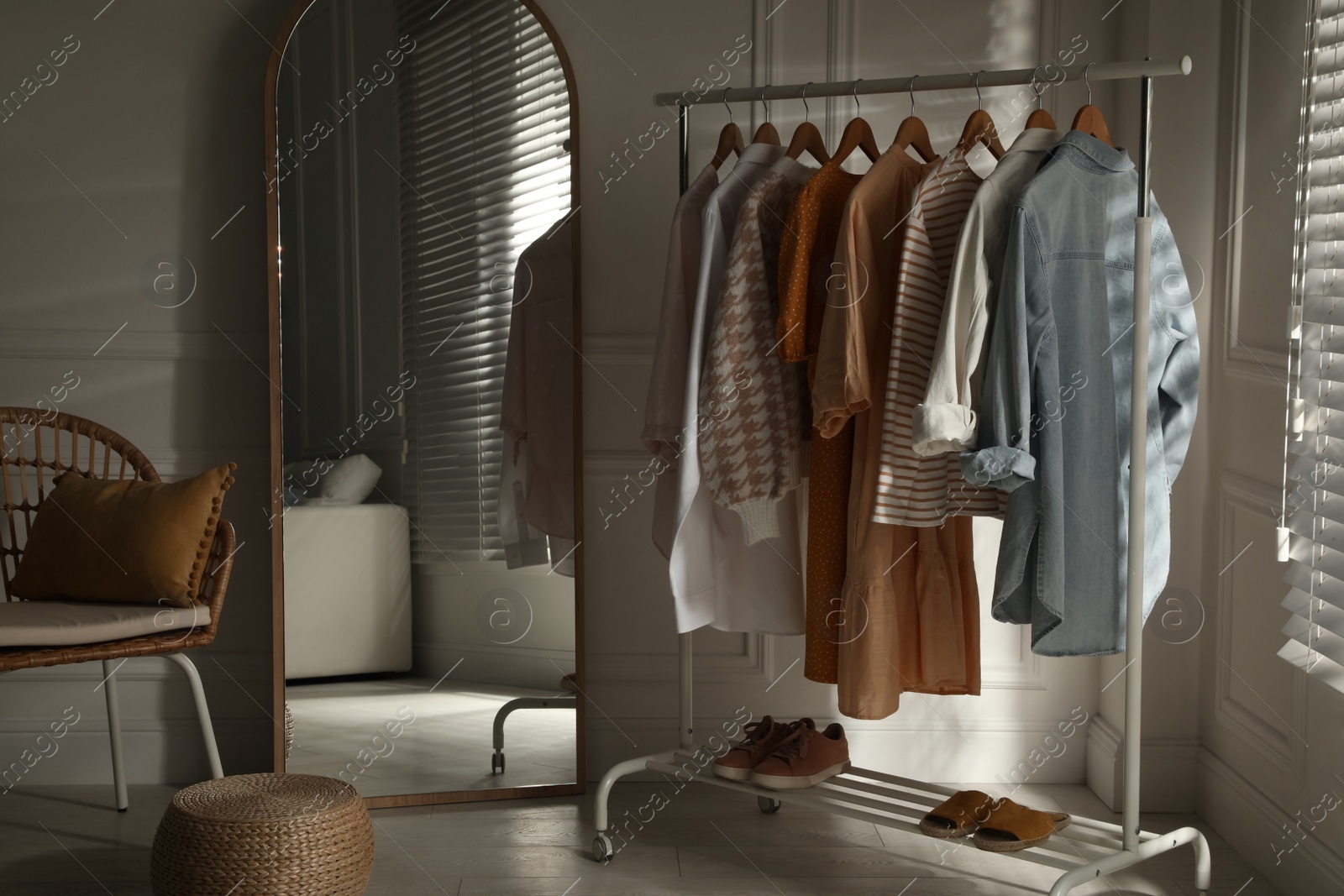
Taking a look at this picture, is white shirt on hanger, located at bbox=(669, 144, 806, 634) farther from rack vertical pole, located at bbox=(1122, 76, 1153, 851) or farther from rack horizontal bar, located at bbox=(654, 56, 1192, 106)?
rack vertical pole, located at bbox=(1122, 76, 1153, 851)

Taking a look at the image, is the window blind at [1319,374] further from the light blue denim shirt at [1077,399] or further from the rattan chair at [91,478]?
the rattan chair at [91,478]

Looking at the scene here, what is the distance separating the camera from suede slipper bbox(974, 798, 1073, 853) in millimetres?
1925

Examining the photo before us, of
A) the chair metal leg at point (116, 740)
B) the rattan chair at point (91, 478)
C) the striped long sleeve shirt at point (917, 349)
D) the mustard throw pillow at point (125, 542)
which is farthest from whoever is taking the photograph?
the chair metal leg at point (116, 740)

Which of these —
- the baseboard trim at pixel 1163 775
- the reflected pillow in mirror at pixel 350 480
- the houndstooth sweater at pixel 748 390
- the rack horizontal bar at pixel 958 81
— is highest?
the rack horizontal bar at pixel 958 81

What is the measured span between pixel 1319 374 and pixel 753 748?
1265 mm

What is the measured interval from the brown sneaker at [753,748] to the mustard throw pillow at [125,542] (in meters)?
1.14

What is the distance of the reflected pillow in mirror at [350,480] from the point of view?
253 centimetres

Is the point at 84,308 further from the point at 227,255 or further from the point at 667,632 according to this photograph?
the point at 667,632

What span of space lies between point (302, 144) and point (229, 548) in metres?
0.93

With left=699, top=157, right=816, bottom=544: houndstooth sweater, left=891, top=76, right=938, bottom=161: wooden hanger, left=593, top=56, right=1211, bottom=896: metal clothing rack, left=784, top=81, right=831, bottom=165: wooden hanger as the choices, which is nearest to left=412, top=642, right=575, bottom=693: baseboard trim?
left=593, top=56, right=1211, bottom=896: metal clothing rack

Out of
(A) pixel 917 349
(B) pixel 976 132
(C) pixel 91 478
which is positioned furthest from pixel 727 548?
(C) pixel 91 478

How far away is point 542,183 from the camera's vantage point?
2.58 m

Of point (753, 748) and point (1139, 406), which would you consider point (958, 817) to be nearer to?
point (753, 748)

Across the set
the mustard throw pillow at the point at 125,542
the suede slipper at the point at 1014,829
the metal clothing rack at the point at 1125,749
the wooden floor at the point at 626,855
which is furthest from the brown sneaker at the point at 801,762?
the mustard throw pillow at the point at 125,542
